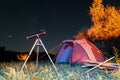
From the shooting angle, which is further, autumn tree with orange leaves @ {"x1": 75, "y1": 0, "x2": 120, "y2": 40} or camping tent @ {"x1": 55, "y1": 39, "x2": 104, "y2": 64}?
autumn tree with orange leaves @ {"x1": 75, "y1": 0, "x2": 120, "y2": 40}

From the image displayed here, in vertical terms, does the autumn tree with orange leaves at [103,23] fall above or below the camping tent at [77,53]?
above

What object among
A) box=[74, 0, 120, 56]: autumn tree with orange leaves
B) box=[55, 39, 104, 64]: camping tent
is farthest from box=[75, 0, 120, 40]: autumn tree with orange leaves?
box=[55, 39, 104, 64]: camping tent

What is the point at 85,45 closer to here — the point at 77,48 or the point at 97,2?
the point at 77,48

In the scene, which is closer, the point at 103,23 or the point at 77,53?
the point at 77,53

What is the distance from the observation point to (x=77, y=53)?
709 inches

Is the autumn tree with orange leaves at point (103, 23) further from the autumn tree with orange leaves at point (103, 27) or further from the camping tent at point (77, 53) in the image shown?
the camping tent at point (77, 53)

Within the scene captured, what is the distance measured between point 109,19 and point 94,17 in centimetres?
123

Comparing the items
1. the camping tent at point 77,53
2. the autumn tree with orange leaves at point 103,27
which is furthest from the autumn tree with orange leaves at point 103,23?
the camping tent at point 77,53

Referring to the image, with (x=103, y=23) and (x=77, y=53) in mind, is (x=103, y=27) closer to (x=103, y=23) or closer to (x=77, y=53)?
(x=103, y=23)

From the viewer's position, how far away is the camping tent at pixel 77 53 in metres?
17.7

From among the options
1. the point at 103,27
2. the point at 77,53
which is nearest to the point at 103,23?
the point at 103,27

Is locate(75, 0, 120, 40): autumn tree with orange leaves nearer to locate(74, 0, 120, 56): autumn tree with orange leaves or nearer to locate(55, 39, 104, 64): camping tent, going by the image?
locate(74, 0, 120, 56): autumn tree with orange leaves

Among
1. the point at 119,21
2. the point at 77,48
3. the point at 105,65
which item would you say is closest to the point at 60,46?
the point at 77,48

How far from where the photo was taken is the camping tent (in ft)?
58.2
